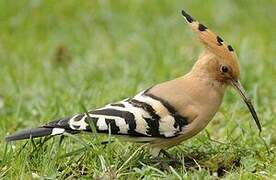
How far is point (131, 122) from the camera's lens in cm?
390

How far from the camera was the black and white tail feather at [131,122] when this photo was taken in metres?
3.91

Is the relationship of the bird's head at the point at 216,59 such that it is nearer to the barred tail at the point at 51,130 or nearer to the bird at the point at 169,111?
the bird at the point at 169,111

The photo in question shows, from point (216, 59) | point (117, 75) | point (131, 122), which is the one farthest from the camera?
point (117, 75)

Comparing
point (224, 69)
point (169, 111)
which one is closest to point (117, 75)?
point (224, 69)

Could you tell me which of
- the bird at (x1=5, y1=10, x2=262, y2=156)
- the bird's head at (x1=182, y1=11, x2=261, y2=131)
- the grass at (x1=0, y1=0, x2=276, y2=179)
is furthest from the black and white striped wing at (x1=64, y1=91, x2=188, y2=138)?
the bird's head at (x1=182, y1=11, x2=261, y2=131)

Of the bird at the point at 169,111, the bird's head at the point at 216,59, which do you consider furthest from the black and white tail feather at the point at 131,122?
the bird's head at the point at 216,59

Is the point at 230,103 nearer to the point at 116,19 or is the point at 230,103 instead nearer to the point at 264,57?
the point at 264,57

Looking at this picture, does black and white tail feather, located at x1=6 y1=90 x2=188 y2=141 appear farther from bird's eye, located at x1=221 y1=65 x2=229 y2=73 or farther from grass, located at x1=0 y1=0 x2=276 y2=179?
bird's eye, located at x1=221 y1=65 x2=229 y2=73

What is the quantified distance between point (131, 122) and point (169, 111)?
0.20 metres

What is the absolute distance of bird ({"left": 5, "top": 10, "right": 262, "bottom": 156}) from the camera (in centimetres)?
393

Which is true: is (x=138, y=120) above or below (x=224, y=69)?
below

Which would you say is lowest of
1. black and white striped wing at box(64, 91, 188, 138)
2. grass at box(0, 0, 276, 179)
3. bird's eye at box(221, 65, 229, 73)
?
grass at box(0, 0, 276, 179)

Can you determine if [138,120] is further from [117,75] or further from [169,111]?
[117,75]

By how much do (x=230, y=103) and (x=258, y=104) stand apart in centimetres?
19
